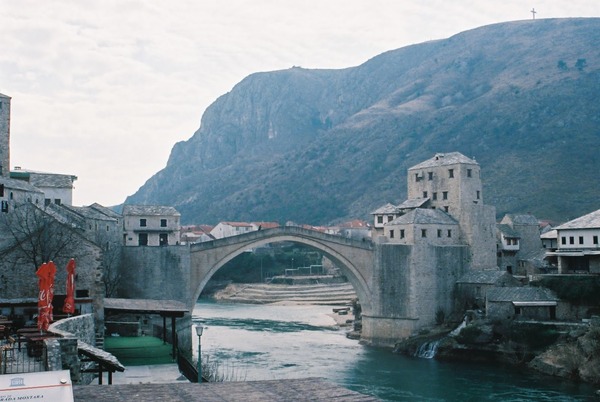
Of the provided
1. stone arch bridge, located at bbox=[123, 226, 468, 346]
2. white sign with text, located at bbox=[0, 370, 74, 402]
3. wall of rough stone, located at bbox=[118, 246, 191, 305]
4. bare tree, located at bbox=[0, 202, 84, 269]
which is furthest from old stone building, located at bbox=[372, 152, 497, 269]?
white sign with text, located at bbox=[0, 370, 74, 402]

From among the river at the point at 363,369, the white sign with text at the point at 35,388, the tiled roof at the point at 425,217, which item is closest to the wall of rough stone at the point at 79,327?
the white sign with text at the point at 35,388

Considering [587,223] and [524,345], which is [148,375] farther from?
[587,223]

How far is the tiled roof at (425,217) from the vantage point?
187ft

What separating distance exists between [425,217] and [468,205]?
4.11m

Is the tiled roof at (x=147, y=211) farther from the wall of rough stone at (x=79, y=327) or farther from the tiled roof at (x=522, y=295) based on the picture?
the wall of rough stone at (x=79, y=327)

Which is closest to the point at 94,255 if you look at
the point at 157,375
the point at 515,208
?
the point at 157,375

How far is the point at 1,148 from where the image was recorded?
47.5 meters

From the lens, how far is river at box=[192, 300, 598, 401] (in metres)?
39.6

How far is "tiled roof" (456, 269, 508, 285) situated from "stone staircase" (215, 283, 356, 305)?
1484 inches

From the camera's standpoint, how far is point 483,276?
5606 cm

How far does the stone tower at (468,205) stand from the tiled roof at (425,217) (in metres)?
1.19

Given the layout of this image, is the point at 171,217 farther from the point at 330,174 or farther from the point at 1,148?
the point at 330,174

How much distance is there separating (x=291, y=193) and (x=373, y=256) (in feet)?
414

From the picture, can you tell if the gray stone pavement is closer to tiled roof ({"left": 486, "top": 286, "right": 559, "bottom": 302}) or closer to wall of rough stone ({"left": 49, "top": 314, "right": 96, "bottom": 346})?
wall of rough stone ({"left": 49, "top": 314, "right": 96, "bottom": 346})
